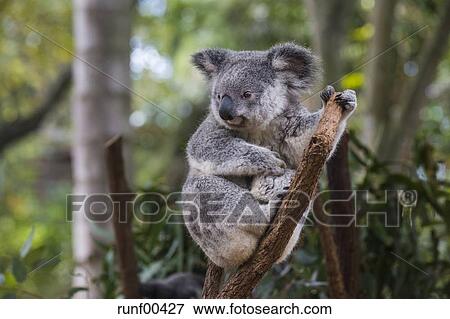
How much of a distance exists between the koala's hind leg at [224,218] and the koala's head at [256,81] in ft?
0.66

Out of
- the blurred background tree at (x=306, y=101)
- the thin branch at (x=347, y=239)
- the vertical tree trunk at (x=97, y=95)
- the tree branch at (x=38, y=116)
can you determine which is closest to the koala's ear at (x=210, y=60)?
the blurred background tree at (x=306, y=101)

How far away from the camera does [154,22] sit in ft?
24.3

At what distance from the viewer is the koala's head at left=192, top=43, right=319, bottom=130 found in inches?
62.8

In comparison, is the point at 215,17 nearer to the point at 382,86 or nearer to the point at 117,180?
the point at 382,86

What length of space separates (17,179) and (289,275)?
6.66 meters

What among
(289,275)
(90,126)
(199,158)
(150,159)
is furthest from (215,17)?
(199,158)

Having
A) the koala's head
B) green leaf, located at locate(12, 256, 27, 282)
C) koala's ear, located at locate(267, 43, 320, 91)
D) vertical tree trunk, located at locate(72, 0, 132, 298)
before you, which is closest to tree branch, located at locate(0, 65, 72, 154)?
vertical tree trunk, located at locate(72, 0, 132, 298)

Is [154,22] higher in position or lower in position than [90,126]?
higher

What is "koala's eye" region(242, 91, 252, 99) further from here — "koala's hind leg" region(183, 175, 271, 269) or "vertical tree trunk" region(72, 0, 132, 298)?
"vertical tree trunk" region(72, 0, 132, 298)

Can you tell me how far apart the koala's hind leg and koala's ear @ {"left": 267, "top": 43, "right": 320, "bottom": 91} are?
0.34 metres

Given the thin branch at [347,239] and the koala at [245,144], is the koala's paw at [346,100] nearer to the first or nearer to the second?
the koala at [245,144]

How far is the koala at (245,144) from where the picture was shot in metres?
1.62

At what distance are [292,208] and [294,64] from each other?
391 mm


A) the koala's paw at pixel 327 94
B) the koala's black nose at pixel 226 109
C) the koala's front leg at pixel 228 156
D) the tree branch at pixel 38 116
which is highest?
the koala's paw at pixel 327 94
